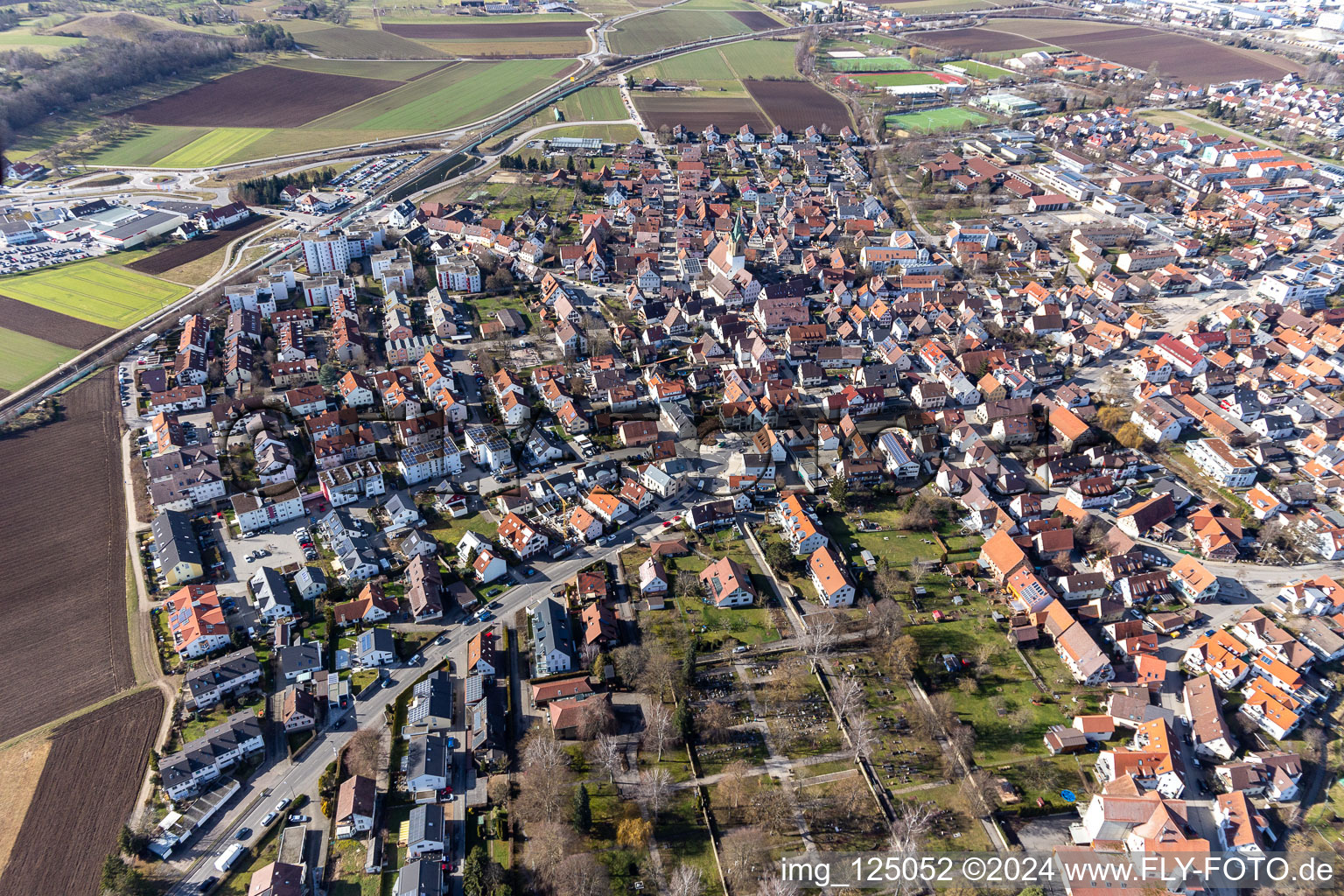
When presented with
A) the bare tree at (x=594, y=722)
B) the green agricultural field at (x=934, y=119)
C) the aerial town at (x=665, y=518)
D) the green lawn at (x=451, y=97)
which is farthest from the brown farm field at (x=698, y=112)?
the bare tree at (x=594, y=722)

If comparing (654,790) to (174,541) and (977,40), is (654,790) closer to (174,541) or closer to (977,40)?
(174,541)

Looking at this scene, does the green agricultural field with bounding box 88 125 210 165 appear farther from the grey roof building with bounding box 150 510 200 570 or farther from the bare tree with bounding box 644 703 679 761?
the bare tree with bounding box 644 703 679 761

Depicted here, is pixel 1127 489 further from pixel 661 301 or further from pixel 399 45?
pixel 399 45

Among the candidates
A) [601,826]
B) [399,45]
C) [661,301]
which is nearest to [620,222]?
[661,301]

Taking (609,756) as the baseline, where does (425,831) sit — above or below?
below

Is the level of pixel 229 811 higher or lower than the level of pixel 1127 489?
lower

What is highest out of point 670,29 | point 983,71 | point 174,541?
point 670,29

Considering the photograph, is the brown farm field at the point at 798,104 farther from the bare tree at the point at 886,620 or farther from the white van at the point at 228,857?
the white van at the point at 228,857

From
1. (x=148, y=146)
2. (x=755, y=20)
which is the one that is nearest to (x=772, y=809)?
(x=148, y=146)

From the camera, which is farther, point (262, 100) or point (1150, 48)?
point (1150, 48)
